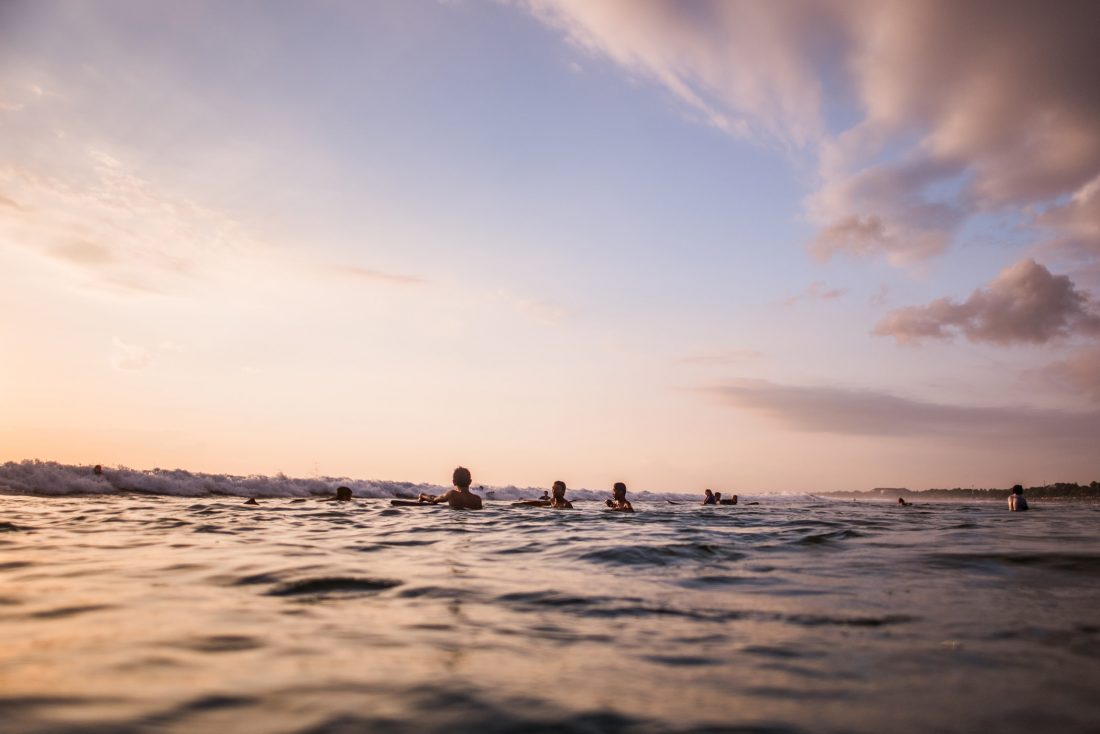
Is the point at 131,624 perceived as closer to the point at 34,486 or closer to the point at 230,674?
the point at 230,674

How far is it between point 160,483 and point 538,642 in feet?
116

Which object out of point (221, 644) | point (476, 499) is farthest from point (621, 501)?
point (221, 644)

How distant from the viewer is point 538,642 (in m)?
3.63

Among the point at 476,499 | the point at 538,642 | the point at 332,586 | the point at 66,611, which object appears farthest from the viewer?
the point at 476,499

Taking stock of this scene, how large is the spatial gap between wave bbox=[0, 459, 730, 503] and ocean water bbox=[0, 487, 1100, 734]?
25.2 metres

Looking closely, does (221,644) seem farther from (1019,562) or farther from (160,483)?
(160,483)

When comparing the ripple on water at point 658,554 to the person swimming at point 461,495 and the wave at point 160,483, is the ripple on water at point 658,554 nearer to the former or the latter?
the person swimming at point 461,495

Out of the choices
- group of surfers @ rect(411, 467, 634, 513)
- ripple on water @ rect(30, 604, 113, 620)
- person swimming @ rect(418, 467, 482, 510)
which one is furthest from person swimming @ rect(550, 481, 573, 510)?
ripple on water @ rect(30, 604, 113, 620)

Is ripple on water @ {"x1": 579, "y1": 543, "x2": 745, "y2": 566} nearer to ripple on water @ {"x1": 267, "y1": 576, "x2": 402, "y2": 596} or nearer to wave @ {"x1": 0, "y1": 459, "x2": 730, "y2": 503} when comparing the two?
ripple on water @ {"x1": 267, "y1": 576, "x2": 402, "y2": 596}

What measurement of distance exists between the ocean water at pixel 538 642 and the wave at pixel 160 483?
2517 centimetres

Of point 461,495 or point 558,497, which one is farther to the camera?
point 558,497

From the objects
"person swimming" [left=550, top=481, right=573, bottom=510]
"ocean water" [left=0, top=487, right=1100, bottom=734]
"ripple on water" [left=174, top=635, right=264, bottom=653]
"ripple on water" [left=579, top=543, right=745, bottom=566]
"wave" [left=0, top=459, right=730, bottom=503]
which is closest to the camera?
"ocean water" [left=0, top=487, right=1100, bottom=734]

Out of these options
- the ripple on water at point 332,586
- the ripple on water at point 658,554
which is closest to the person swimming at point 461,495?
the ripple on water at point 658,554

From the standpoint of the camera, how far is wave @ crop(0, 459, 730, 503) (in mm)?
26141
